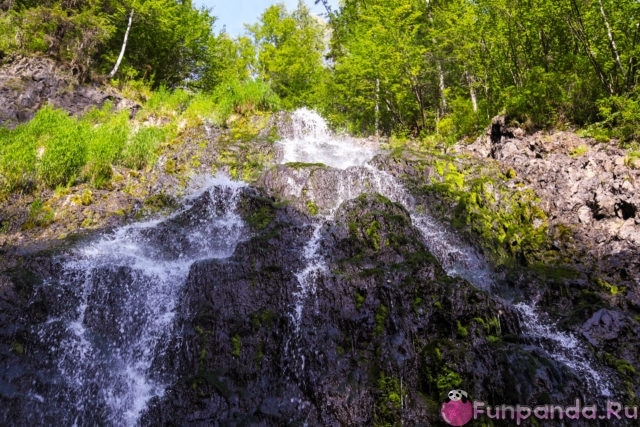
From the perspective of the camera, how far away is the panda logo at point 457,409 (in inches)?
233

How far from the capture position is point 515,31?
1547 cm

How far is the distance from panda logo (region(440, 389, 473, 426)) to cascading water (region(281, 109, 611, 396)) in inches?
73.4

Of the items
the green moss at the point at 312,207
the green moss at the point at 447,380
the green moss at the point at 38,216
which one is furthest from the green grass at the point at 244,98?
the green moss at the point at 447,380

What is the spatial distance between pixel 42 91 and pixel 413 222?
50.1ft

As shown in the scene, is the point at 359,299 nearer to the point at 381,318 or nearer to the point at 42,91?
the point at 381,318

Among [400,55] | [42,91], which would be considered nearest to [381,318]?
[400,55]

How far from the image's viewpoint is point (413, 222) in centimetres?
1112

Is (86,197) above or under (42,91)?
under

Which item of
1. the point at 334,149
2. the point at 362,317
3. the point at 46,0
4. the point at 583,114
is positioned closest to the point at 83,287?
the point at 362,317

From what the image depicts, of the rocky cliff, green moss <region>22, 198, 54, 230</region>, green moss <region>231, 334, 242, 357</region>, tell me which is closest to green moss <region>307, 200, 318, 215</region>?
the rocky cliff

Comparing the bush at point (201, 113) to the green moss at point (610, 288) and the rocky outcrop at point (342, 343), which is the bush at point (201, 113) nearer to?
the rocky outcrop at point (342, 343)

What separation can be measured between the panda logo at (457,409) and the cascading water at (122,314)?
420 cm

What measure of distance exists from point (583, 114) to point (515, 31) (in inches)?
152

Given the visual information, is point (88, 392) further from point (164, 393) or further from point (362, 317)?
point (362, 317)
